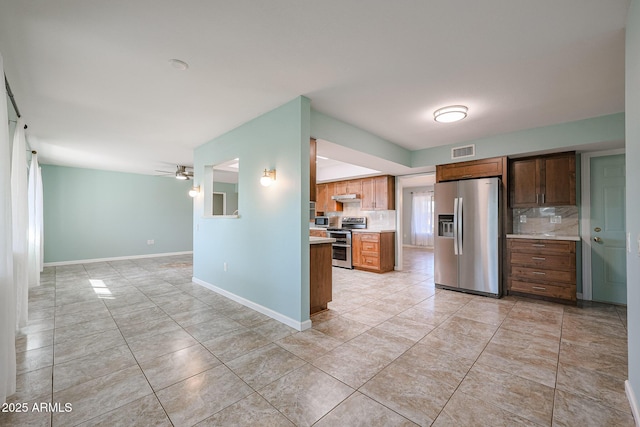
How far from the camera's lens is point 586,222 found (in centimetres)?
387

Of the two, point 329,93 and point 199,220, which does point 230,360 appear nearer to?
point 329,93

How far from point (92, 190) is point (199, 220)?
437 centimetres

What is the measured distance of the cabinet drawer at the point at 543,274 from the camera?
3.55 metres

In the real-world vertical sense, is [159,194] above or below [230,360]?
above

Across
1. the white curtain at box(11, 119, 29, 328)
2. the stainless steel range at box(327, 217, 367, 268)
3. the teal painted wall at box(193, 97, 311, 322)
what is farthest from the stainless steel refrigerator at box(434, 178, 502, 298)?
the white curtain at box(11, 119, 29, 328)

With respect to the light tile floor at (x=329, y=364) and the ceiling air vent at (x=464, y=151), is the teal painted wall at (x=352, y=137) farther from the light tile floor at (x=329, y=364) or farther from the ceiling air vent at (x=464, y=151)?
the light tile floor at (x=329, y=364)

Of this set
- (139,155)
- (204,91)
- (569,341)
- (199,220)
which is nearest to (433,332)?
(569,341)

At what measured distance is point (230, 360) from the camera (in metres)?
2.20

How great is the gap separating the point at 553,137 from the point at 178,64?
4.54 meters

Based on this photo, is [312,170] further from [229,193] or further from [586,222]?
[229,193]

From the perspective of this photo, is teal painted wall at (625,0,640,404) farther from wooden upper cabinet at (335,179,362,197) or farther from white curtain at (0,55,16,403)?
wooden upper cabinet at (335,179,362,197)

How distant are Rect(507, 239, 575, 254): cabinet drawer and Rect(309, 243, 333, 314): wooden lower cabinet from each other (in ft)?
9.42

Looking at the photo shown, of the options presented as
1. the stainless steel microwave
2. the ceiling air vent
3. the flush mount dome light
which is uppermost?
the flush mount dome light

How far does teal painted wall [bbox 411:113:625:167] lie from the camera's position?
127 inches
